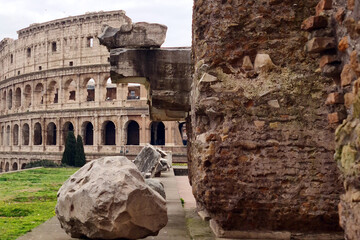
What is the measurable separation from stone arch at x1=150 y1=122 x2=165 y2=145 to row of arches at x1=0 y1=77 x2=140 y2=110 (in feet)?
11.2

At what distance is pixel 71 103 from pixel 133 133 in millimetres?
5715

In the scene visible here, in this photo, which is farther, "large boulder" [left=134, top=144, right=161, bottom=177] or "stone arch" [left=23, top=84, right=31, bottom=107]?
"stone arch" [left=23, top=84, right=31, bottom=107]

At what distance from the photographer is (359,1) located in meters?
1.95

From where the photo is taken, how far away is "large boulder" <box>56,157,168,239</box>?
3904 millimetres

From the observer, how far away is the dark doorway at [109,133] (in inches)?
1261

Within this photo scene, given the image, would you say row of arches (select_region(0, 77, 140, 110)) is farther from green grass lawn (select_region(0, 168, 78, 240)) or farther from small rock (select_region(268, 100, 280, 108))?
small rock (select_region(268, 100, 280, 108))

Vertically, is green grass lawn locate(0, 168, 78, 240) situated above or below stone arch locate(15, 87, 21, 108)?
below

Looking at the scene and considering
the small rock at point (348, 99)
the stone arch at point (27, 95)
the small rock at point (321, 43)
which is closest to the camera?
the small rock at point (348, 99)

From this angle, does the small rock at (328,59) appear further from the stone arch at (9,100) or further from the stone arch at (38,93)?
the stone arch at (9,100)

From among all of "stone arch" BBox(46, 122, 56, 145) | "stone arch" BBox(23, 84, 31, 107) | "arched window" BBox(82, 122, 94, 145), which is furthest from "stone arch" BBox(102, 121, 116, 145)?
"stone arch" BBox(23, 84, 31, 107)

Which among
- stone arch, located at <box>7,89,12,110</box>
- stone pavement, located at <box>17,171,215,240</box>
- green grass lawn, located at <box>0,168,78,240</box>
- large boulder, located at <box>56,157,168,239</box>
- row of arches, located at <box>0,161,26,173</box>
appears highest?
stone arch, located at <box>7,89,12,110</box>

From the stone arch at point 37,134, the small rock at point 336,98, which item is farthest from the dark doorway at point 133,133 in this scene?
the small rock at point 336,98

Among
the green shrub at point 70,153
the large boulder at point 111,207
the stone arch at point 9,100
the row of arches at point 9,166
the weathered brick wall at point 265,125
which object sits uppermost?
the stone arch at point 9,100

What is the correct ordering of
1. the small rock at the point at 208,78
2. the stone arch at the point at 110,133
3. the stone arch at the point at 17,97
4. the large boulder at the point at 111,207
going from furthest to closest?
the stone arch at the point at 17,97 < the stone arch at the point at 110,133 < the small rock at the point at 208,78 < the large boulder at the point at 111,207
